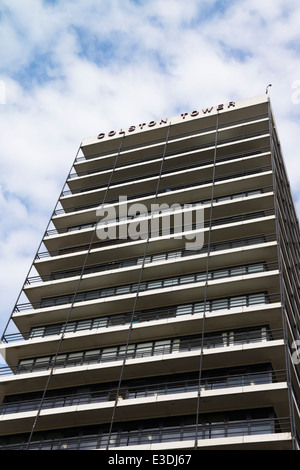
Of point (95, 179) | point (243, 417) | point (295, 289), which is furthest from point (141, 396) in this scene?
point (95, 179)

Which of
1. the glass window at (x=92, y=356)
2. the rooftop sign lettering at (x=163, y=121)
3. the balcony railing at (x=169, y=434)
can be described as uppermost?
the rooftop sign lettering at (x=163, y=121)

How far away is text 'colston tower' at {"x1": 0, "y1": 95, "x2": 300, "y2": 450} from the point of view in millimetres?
31797

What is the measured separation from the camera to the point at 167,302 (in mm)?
38719

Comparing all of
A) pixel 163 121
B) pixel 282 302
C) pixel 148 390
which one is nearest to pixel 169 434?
pixel 148 390

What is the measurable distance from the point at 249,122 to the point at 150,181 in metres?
9.29

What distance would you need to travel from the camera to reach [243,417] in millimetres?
31078

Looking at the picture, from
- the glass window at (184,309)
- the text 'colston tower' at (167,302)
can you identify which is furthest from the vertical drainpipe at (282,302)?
the glass window at (184,309)

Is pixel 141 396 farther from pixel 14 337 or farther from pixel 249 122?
pixel 249 122

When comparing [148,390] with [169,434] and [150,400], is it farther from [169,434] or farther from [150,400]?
[169,434]

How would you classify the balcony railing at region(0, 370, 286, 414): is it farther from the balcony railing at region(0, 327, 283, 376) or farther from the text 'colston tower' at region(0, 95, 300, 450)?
the balcony railing at region(0, 327, 283, 376)

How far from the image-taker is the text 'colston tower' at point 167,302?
31.8m

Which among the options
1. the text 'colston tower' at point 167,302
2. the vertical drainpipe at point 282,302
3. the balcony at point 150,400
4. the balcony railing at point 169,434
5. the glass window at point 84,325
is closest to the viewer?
the vertical drainpipe at point 282,302

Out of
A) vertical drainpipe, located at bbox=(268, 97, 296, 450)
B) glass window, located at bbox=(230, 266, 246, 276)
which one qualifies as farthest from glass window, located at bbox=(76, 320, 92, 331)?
vertical drainpipe, located at bbox=(268, 97, 296, 450)

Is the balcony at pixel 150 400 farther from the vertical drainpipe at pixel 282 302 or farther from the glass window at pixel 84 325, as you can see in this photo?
the glass window at pixel 84 325
